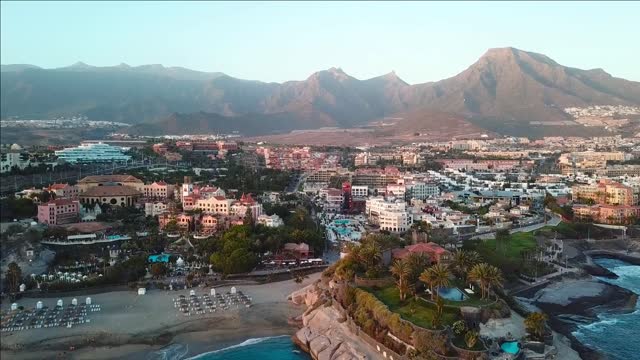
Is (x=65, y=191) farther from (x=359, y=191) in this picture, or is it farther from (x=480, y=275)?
(x=480, y=275)

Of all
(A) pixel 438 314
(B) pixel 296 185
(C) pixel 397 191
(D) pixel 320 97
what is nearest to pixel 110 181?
(B) pixel 296 185

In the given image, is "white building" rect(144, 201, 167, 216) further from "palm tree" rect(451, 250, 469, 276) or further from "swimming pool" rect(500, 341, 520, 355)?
"swimming pool" rect(500, 341, 520, 355)

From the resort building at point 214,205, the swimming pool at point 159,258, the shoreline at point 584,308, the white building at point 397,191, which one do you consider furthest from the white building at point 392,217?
the swimming pool at point 159,258

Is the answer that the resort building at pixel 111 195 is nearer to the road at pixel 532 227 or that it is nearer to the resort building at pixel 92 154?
the resort building at pixel 92 154

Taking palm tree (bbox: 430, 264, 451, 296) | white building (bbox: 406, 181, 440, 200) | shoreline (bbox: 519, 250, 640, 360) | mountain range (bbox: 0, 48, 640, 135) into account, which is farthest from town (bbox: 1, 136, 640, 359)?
mountain range (bbox: 0, 48, 640, 135)

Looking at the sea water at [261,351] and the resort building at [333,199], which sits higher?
the resort building at [333,199]

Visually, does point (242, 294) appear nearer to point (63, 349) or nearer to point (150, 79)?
point (63, 349)
